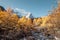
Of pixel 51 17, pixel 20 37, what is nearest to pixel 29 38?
pixel 20 37

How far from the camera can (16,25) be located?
2633 centimetres

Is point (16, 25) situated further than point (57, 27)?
Yes

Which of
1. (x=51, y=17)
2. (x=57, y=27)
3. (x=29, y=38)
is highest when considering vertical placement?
(x=51, y=17)

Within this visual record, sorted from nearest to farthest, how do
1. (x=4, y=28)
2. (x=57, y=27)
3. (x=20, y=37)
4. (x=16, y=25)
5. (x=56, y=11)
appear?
(x=57, y=27) < (x=56, y=11) < (x=4, y=28) < (x=20, y=37) < (x=16, y=25)

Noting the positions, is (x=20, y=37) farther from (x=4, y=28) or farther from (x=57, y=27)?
(x=57, y=27)

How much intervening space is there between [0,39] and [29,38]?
571cm

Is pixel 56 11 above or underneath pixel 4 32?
above

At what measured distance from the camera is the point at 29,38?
2519cm

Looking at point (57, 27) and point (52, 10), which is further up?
point (52, 10)

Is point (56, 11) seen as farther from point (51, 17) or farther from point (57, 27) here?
point (57, 27)

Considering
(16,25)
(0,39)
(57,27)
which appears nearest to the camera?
(57,27)

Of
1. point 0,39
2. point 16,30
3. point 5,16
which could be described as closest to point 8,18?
point 5,16

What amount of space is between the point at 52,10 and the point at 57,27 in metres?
2.25

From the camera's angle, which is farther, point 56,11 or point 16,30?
point 16,30
